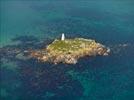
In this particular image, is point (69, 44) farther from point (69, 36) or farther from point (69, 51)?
point (69, 36)

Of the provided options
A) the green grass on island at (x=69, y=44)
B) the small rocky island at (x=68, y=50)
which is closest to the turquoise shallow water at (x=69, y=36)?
the small rocky island at (x=68, y=50)

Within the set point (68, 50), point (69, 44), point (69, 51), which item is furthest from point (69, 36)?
point (69, 51)

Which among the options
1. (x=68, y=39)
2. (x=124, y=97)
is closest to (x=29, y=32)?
(x=68, y=39)

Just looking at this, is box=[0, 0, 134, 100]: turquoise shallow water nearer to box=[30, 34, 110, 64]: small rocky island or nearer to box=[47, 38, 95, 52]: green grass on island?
box=[30, 34, 110, 64]: small rocky island

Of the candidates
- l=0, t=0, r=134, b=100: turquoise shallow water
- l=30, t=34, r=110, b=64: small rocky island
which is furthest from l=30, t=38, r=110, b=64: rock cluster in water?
l=0, t=0, r=134, b=100: turquoise shallow water

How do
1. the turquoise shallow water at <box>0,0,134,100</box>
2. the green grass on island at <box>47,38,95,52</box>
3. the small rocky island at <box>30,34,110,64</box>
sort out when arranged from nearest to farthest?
the turquoise shallow water at <box>0,0,134,100</box>
the small rocky island at <box>30,34,110,64</box>
the green grass on island at <box>47,38,95,52</box>

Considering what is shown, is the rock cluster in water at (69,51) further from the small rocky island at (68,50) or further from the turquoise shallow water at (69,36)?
the turquoise shallow water at (69,36)
